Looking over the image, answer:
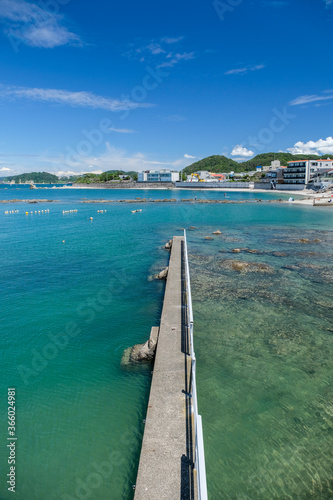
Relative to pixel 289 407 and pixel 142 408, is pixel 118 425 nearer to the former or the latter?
pixel 142 408

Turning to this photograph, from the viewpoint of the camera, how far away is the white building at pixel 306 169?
114188 mm

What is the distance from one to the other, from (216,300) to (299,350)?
5.22 m

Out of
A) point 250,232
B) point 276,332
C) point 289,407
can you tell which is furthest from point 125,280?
point 250,232

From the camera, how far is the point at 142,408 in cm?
856

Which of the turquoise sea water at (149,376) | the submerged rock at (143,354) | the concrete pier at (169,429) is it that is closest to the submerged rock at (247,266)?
the turquoise sea water at (149,376)

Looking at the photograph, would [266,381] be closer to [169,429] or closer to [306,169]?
[169,429]

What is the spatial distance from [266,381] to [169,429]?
13.7ft

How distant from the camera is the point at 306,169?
115125 mm

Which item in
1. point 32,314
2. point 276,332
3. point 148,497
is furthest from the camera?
point 32,314

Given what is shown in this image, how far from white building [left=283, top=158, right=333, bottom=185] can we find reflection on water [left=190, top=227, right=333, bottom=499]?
4300 inches

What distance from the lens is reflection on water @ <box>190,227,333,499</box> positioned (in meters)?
6.69

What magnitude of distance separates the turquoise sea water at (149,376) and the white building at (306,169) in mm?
107308

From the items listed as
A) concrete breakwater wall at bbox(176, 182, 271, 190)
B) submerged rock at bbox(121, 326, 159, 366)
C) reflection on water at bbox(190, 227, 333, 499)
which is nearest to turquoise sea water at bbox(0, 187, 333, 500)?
reflection on water at bbox(190, 227, 333, 499)

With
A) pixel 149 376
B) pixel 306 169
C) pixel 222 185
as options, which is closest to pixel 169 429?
pixel 149 376
